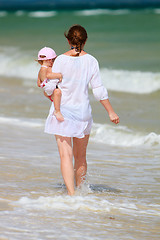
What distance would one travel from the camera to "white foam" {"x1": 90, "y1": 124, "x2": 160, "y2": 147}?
7262 mm

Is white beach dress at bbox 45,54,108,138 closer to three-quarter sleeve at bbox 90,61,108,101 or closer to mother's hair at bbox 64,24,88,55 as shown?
three-quarter sleeve at bbox 90,61,108,101

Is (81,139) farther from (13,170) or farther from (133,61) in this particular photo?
(133,61)

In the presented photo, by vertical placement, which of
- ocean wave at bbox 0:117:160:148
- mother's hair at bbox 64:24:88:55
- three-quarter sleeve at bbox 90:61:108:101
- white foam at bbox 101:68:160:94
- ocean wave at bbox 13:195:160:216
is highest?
mother's hair at bbox 64:24:88:55

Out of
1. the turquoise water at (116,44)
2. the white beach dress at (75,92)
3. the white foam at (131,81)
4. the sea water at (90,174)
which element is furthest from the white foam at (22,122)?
the turquoise water at (116,44)

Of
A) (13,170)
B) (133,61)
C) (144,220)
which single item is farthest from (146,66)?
(144,220)

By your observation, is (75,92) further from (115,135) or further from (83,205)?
(115,135)

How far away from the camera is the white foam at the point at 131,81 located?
1368 cm

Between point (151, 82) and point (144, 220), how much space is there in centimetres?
1036

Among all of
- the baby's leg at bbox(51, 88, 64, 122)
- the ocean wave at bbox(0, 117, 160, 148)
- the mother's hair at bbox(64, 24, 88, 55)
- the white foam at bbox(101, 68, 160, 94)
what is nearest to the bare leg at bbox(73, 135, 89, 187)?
the baby's leg at bbox(51, 88, 64, 122)

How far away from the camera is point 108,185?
5.21m

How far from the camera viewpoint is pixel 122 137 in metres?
7.55

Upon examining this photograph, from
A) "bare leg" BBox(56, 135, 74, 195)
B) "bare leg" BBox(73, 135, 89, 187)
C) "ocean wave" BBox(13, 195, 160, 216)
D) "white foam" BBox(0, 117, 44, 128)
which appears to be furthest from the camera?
"white foam" BBox(0, 117, 44, 128)

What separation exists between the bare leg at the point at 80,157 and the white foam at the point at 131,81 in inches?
346

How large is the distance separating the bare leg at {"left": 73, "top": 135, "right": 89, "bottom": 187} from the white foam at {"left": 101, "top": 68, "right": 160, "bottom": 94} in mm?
8790
